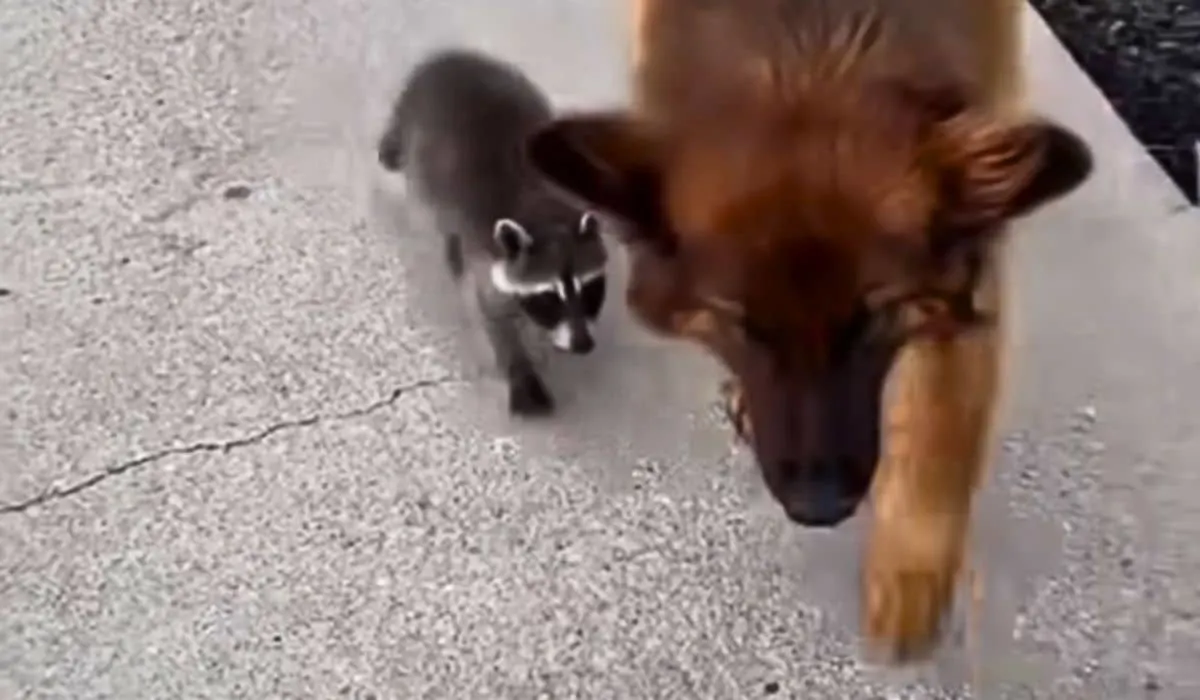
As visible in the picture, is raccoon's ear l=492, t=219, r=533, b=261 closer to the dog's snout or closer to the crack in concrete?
the crack in concrete

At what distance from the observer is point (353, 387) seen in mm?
2412

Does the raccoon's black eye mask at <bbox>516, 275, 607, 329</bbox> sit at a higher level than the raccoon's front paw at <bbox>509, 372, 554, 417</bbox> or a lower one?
higher

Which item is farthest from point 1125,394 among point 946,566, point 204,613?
point 204,613

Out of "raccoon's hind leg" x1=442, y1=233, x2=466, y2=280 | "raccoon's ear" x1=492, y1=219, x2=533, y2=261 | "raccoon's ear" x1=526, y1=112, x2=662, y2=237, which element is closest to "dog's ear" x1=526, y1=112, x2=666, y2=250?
"raccoon's ear" x1=526, y1=112, x2=662, y2=237

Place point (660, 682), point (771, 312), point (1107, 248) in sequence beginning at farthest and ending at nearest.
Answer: point (1107, 248) < point (660, 682) < point (771, 312)

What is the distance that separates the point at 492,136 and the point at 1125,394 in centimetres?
74

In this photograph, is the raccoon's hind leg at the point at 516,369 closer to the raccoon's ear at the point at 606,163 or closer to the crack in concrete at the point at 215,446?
the crack in concrete at the point at 215,446

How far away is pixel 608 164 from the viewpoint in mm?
1761

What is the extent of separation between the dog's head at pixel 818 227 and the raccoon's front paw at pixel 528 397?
608 millimetres

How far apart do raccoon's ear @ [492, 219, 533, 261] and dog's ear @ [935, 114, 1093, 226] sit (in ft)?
2.52

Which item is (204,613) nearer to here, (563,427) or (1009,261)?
(563,427)

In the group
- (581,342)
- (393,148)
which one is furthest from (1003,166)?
(393,148)

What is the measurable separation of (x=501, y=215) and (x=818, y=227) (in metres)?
0.83

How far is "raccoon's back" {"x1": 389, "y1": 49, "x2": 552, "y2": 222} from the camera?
2492mm
